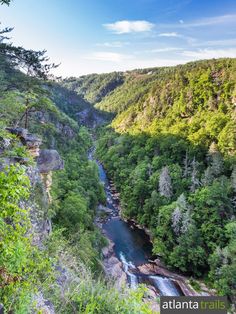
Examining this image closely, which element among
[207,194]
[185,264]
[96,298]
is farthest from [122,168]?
[96,298]

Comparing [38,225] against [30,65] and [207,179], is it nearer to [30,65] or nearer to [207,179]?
[30,65]

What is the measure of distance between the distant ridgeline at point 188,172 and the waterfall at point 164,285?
3.11m

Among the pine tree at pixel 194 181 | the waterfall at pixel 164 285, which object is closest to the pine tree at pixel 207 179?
the pine tree at pixel 194 181

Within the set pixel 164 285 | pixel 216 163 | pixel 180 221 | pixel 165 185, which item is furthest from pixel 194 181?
pixel 164 285

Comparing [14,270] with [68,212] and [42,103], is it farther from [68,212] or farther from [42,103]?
[68,212]

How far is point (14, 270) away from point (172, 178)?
158ft

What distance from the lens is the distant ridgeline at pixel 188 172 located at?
36891mm

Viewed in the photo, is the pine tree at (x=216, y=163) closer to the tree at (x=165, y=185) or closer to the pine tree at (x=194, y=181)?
the pine tree at (x=194, y=181)

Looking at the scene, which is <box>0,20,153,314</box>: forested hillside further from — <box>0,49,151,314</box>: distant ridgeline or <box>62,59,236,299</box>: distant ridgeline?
→ <box>62,59,236,299</box>: distant ridgeline

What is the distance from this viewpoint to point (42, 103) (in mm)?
19344

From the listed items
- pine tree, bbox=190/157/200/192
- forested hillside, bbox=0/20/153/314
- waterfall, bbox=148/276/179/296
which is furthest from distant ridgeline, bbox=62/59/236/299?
forested hillside, bbox=0/20/153/314

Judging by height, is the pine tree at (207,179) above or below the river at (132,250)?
above

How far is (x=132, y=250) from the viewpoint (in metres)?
40.2

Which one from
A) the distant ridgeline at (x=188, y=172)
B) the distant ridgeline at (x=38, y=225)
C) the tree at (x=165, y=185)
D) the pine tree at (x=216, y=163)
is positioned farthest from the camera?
the pine tree at (x=216, y=163)
